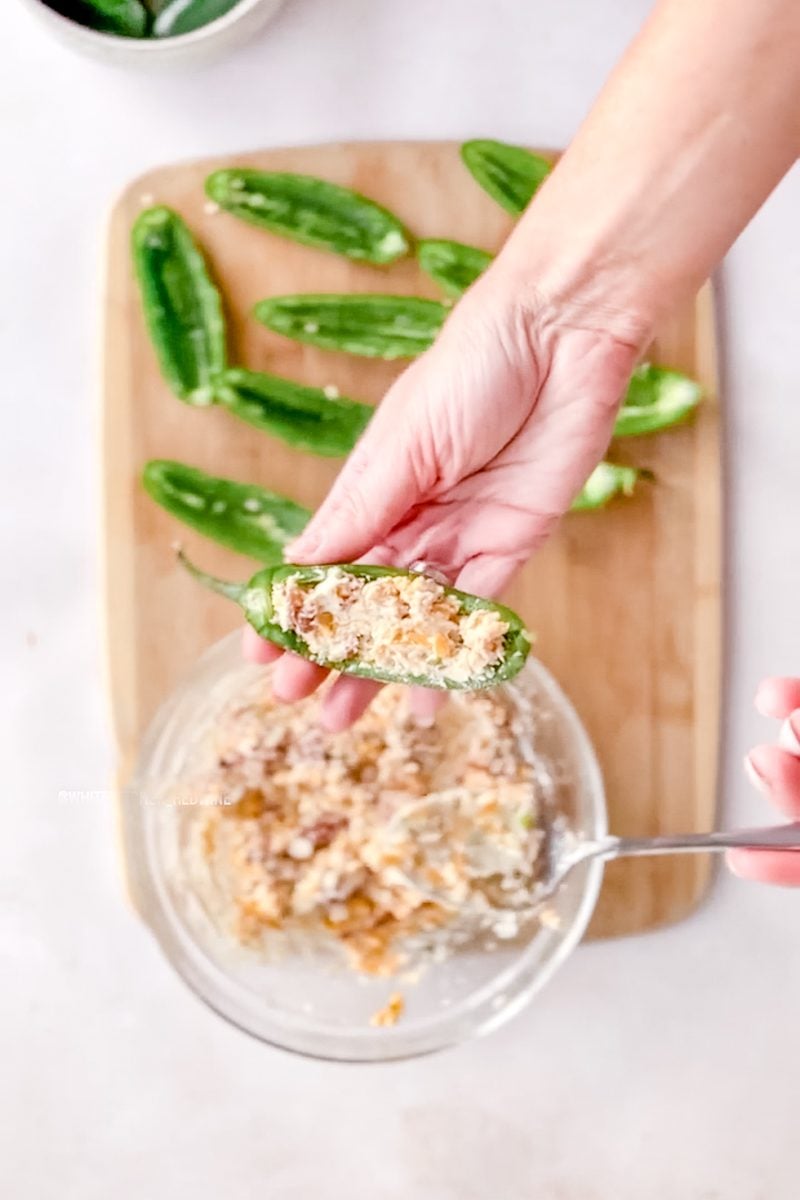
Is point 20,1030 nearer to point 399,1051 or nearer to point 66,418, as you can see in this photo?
point 399,1051

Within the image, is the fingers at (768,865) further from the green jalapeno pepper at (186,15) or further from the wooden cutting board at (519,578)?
the green jalapeno pepper at (186,15)

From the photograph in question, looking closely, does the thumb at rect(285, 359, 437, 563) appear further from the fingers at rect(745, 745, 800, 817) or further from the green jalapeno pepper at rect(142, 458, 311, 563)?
the fingers at rect(745, 745, 800, 817)

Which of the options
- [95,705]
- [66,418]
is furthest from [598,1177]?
[66,418]

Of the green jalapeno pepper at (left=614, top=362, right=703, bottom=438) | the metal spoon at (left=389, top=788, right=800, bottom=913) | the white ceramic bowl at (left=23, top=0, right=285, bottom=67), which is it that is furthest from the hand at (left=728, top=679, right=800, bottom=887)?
the white ceramic bowl at (left=23, top=0, right=285, bottom=67)

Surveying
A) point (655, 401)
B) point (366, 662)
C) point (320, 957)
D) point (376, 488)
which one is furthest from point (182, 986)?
point (655, 401)

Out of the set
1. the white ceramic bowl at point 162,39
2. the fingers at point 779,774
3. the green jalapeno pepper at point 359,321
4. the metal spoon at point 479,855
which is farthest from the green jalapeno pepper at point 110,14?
the fingers at point 779,774

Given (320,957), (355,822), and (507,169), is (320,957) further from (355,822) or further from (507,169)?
(507,169)
